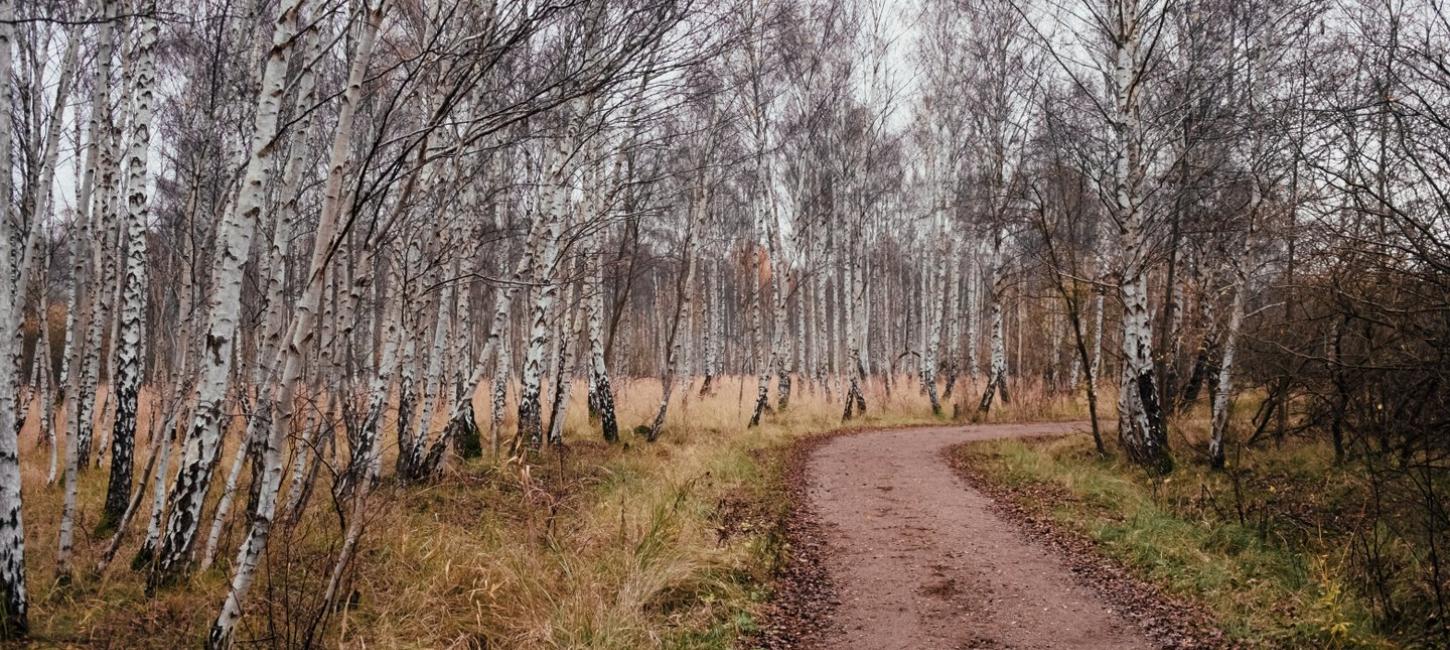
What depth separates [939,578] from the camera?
18.3ft

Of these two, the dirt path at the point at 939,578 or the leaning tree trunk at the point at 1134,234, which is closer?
the dirt path at the point at 939,578

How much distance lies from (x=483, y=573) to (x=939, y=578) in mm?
3192

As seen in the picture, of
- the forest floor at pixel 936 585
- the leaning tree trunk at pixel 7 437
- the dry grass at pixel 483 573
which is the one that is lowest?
the forest floor at pixel 936 585

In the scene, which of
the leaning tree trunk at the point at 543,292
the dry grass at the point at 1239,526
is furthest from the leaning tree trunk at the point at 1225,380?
the leaning tree trunk at the point at 543,292

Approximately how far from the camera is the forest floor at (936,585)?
4.61 metres

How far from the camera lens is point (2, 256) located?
3689mm

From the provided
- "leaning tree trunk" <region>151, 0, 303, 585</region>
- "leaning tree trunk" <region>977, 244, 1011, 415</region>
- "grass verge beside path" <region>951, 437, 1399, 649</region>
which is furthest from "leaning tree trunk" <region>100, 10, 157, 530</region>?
"leaning tree trunk" <region>977, 244, 1011, 415</region>

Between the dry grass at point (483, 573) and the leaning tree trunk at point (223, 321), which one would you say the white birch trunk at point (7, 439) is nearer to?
the dry grass at point (483, 573)

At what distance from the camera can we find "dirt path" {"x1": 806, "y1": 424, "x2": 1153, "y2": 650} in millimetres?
4602

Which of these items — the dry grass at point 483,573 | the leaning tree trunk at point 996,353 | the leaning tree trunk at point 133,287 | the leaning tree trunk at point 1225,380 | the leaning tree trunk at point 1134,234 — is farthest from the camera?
the leaning tree trunk at point 996,353

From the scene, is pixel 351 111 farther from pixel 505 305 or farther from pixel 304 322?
pixel 505 305

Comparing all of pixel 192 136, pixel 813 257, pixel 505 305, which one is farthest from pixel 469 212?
pixel 813 257

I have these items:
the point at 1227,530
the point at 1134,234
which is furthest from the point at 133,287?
the point at 1134,234

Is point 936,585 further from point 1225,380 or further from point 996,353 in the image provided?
point 996,353
